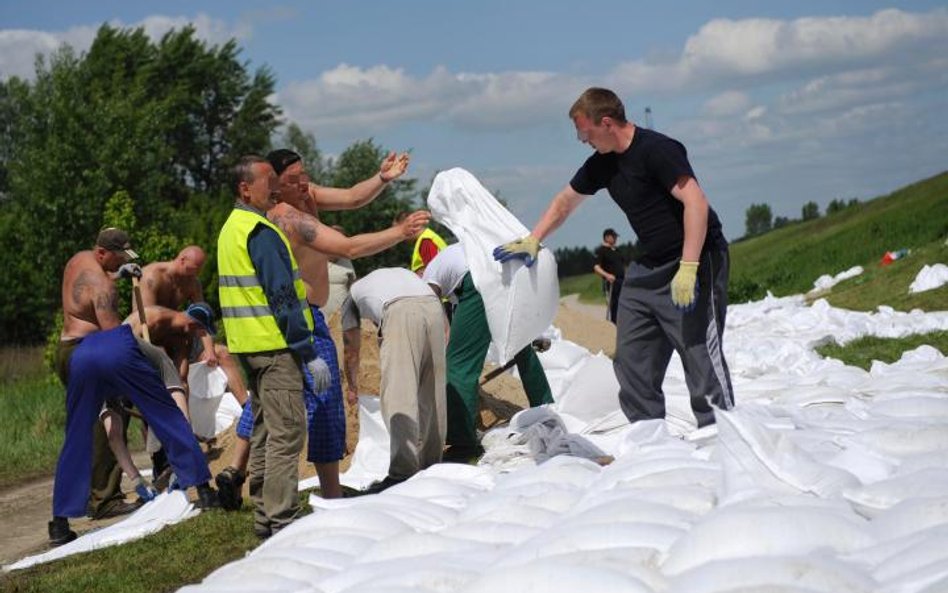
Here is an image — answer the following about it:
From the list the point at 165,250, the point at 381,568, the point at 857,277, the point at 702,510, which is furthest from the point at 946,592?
the point at 165,250

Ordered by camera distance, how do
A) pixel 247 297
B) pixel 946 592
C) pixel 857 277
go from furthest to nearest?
pixel 857 277, pixel 247 297, pixel 946 592

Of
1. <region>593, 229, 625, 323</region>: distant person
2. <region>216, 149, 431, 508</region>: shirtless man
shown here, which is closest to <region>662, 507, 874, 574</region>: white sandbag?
<region>216, 149, 431, 508</region>: shirtless man

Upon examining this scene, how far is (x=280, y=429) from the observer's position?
18.8 ft

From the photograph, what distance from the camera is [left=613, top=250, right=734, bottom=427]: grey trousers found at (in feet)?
18.9

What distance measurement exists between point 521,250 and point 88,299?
2.58 m

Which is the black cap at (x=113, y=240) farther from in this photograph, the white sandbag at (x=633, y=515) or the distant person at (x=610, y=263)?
the distant person at (x=610, y=263)

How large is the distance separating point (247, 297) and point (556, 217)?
1.63 m

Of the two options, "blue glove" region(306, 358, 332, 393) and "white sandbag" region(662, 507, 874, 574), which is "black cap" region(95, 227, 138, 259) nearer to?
"blue glove" region(306, 358, 332, 393)

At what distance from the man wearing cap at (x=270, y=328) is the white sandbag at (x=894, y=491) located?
2.73m

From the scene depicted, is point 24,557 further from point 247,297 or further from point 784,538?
point 784,538

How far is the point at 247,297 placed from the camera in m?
5.72

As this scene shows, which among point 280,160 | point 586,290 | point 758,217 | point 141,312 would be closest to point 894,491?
point 280,160

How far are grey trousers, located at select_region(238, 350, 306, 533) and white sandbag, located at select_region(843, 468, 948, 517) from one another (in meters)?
2.75

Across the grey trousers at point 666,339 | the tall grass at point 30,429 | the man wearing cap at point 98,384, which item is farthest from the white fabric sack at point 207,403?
the grey trousers at point 666,339
